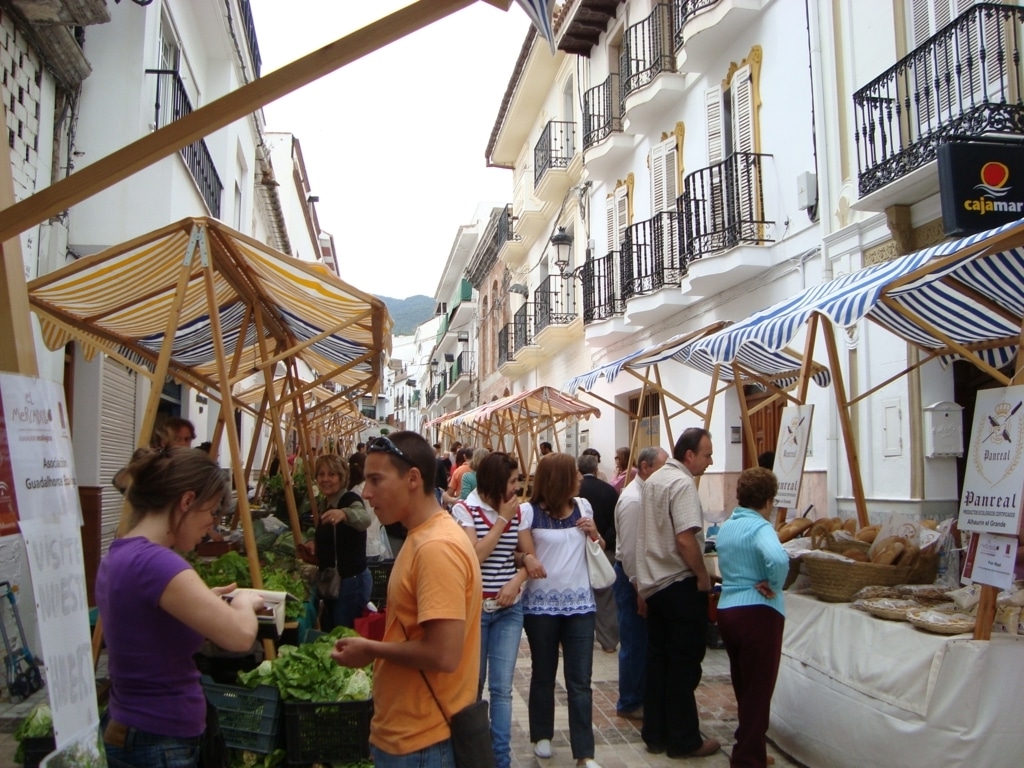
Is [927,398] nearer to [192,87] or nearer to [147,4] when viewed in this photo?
[147,4]

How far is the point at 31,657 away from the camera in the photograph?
10.0ft

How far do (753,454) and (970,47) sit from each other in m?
4.12

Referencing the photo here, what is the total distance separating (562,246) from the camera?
68.0 ft

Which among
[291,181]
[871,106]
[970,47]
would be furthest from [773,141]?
[291,181]

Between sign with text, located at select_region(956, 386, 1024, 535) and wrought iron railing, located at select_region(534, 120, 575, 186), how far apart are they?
16.9 m

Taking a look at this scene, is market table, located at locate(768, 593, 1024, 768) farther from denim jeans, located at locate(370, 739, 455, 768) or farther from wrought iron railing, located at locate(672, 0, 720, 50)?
wrought iron railing, located at locate(672, 0, 720, 50)

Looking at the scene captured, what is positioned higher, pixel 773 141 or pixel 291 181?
pixel 291 181

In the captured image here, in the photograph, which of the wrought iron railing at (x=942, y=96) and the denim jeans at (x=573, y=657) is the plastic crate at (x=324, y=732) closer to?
the denim jeans at (x=573, y=657)

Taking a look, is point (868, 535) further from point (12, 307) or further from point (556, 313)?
point (556, 313)

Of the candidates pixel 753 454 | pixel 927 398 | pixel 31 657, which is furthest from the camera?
pixel 927 398

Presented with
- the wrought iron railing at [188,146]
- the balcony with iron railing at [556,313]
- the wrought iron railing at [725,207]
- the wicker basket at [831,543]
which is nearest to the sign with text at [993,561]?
the wicker basket at [831,543]

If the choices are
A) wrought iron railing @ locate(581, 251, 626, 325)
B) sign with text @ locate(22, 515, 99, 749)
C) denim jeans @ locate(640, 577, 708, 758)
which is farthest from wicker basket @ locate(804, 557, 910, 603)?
wrought iron railing @ locate(581, 251, 626, 325)

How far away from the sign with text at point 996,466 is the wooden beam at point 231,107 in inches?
128

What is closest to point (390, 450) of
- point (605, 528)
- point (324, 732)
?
point (324, 732)
